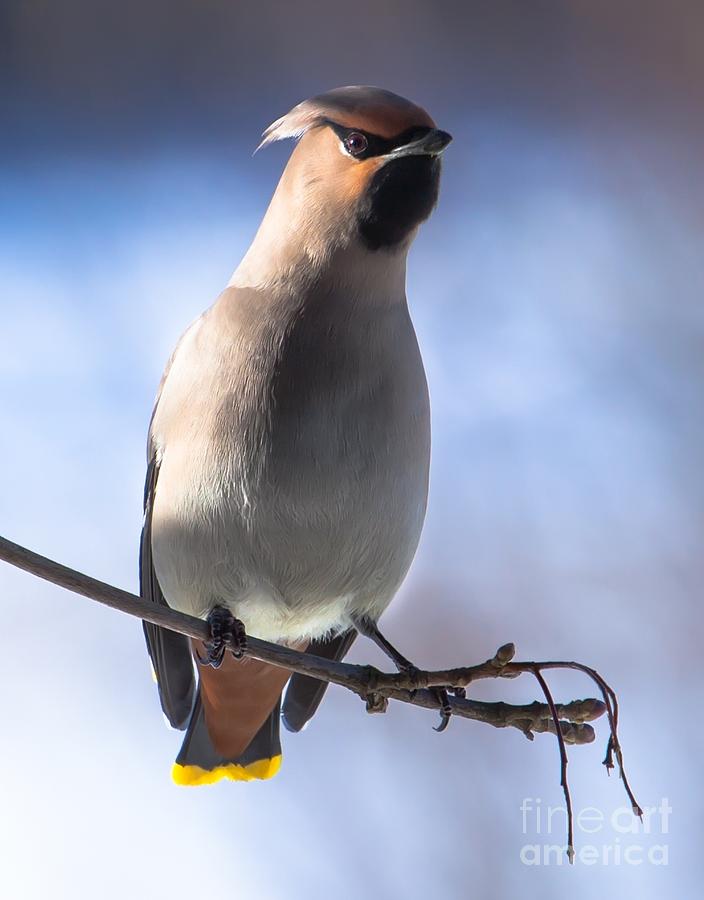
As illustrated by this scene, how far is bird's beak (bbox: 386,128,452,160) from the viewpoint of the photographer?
1234 millimetres

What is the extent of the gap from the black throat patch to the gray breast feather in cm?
9

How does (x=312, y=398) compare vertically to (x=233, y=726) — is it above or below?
above

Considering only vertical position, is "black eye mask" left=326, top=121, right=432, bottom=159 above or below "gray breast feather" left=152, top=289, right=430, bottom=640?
above

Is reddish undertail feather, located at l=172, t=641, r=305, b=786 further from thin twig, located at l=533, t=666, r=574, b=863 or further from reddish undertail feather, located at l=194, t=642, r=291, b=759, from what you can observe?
thin twig, located at l=533, t=666, r=574, b=863

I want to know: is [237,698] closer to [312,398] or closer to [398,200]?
[312,398]

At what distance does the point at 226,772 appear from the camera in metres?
1.83

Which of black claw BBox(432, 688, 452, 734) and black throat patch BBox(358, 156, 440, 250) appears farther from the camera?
black throat patch BBox(358, 156, 440, 250)

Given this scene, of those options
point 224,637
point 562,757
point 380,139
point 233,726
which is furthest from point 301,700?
point 380,139

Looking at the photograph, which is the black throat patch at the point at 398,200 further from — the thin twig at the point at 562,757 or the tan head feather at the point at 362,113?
the thin twig at the point at 562,757

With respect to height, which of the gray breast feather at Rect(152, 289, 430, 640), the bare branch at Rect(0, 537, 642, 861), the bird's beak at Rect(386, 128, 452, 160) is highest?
the bird's beak at Rect(386, 128, 452, 160)

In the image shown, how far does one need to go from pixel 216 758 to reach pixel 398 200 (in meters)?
0.99

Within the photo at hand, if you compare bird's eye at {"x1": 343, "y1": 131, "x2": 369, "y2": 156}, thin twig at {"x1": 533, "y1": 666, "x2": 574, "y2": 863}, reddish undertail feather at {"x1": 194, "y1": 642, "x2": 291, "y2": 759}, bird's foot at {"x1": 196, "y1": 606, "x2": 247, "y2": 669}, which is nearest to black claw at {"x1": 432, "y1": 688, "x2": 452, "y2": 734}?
thin twig at {"x1": 533, "y1": 666, "x2": 574, "y2": 863}

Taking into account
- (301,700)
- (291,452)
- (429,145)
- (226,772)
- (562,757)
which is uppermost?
(429,145)

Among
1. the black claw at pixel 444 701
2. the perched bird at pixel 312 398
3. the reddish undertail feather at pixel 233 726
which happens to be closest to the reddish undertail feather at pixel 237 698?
the reddish undertail feather at pixel 233 726
